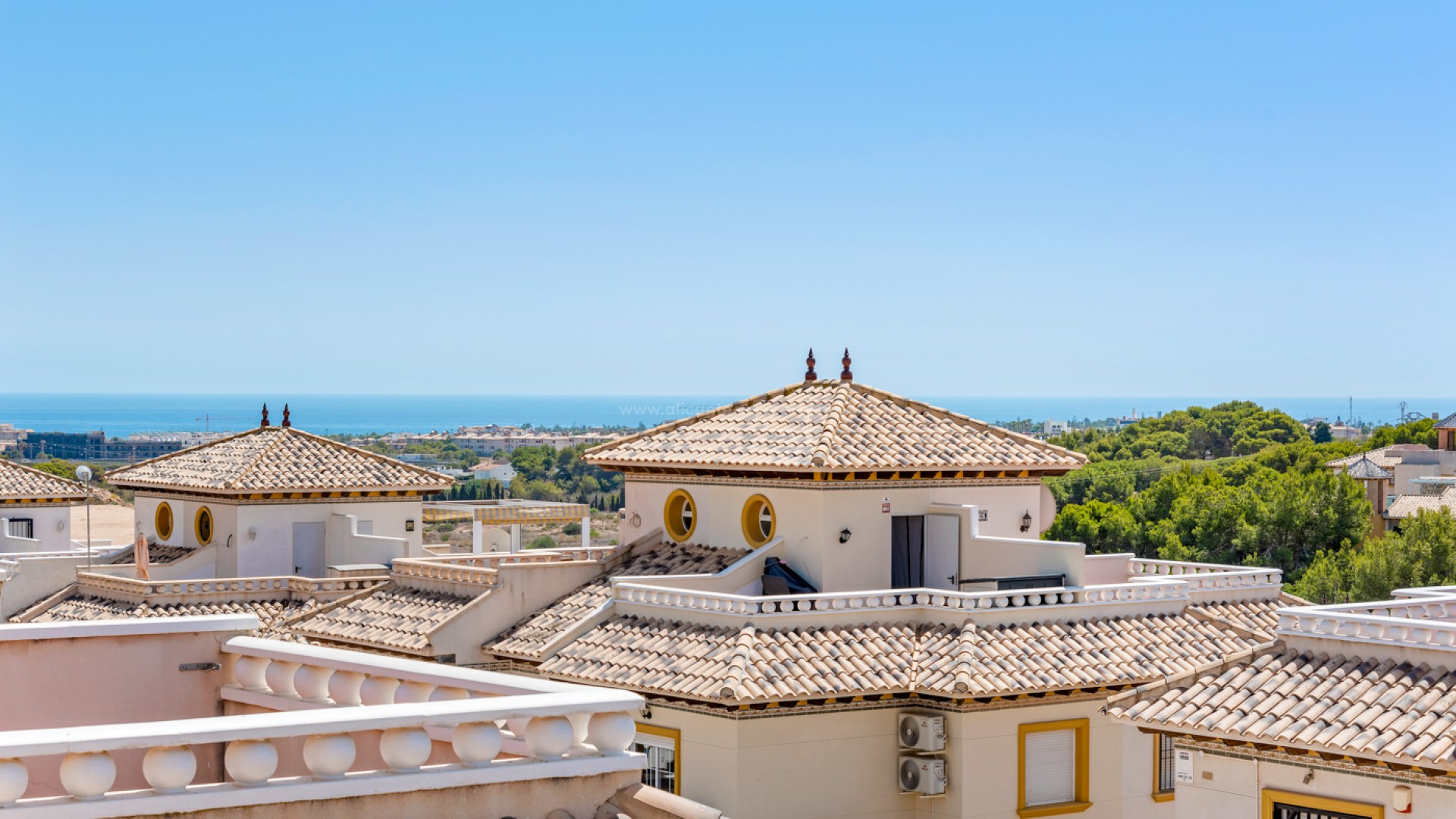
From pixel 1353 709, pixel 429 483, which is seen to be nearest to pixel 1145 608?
pixel 1353 709

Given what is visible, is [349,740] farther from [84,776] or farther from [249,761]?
[84,776]

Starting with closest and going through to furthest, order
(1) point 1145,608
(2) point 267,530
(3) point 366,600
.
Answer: (1) point 1145,608, (3) point 366,600, (2) point 267,530

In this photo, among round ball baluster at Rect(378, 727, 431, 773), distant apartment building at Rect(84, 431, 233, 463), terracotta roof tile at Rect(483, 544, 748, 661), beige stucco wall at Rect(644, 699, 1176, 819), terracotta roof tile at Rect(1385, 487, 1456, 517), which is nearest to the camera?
round ball baluster at Rect(378, 727, 431, 773)

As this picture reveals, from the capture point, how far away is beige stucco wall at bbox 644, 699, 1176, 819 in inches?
827

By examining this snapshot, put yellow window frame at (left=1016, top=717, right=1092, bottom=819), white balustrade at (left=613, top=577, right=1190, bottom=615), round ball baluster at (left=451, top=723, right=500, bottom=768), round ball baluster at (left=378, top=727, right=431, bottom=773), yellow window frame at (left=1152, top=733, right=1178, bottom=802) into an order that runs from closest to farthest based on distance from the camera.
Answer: round ball baluster at (left=378, top=727, right=431, bottom=773) → round ball baluster at (left=451, top=723, right=500, bottom=768) → yellow window frame at (left=1016, top=717, right=1092, bottom=819) → white balustrade at (left=613, top=577, right=1190, bottom=615) → yellow window frame at (left=1152, top=733, right=1178, bottom=802)

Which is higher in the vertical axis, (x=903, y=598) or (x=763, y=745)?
(x=903, y=598)

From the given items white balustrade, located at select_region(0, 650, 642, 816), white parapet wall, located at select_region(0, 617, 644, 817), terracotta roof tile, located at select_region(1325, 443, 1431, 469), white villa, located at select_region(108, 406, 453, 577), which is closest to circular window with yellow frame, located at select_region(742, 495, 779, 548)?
white villa, located at select_region(108, 406, 453, 577)

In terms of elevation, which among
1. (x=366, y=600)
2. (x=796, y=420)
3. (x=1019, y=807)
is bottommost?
(x=1019, y=807)

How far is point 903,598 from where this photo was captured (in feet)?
76.4

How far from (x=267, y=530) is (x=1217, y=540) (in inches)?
1866

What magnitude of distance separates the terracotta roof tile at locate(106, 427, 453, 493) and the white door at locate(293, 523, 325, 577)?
3.17 feet

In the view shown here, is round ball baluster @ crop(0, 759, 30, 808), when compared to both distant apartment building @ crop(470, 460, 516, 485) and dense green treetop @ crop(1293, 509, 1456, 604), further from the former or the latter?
distant apartment building @ crop(470, 460, 516, 485)

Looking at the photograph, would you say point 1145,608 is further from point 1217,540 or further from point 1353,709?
point 1217,540

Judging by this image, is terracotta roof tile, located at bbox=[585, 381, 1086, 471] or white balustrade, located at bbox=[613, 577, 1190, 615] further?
terracotta roof tile, located at bbox=[585, 381, 1086, 471]
